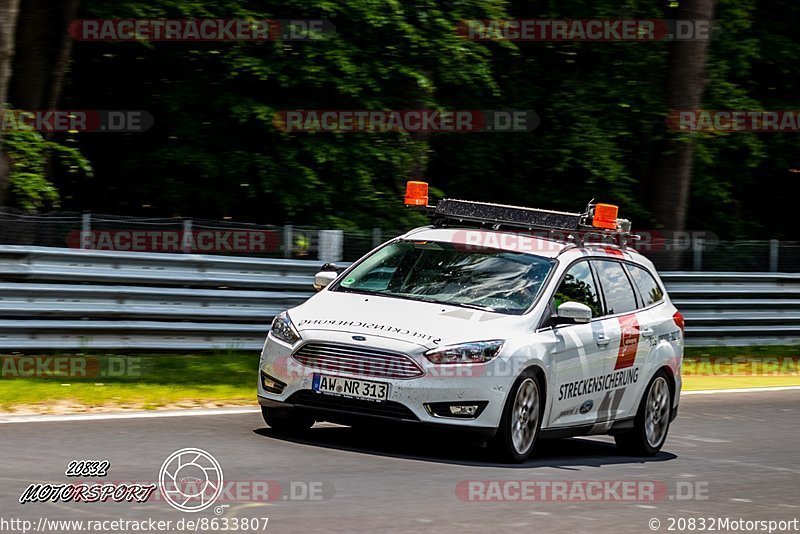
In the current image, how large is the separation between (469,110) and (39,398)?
13.0m

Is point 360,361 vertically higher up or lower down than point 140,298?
lower down

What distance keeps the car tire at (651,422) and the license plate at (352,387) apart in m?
2.98

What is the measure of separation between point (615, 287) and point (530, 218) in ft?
3.12

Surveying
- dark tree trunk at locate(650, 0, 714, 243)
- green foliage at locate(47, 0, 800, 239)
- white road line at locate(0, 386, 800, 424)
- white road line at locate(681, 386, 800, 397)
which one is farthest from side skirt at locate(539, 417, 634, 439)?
dark tree trunk at locate(650, 0, 714, 243)

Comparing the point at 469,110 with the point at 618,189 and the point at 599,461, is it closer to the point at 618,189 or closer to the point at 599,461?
the point at 618,189

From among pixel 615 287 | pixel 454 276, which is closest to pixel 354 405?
pixel 454 276

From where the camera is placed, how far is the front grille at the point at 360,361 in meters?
9.34

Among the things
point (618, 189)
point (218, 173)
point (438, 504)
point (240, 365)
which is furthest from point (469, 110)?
point (438, 504)

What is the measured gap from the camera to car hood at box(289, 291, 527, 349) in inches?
374

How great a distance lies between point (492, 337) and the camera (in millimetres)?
9594

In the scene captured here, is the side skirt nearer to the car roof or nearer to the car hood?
the car hood

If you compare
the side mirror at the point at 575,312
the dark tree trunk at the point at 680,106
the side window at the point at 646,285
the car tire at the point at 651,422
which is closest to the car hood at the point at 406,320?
the side mirror at the point at 575,312

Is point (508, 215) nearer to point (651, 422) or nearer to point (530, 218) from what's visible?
point (530, 218)

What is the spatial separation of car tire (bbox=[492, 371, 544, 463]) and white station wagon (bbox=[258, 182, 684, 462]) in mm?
13
